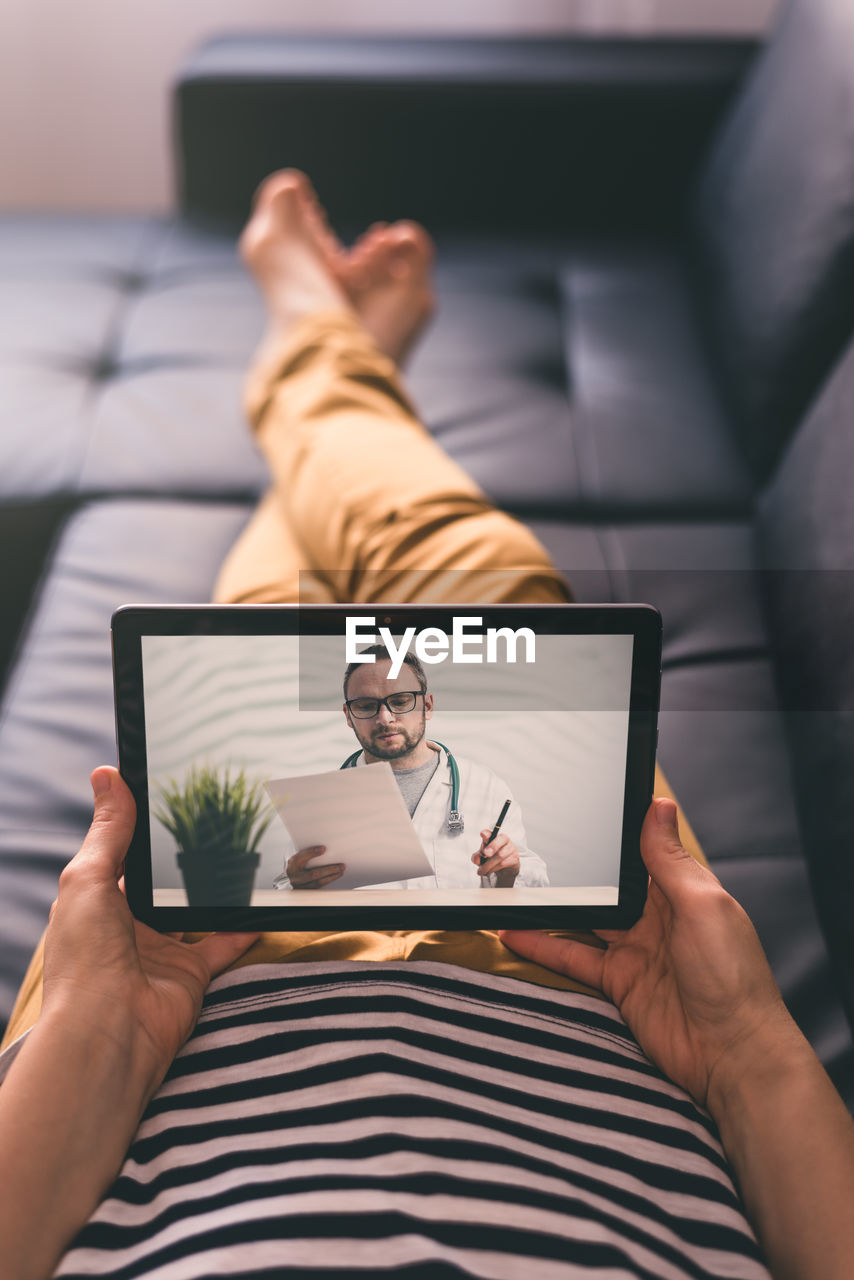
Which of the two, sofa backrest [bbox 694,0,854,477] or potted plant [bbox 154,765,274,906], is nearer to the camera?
potted plant [bbox 154,765,274,906]

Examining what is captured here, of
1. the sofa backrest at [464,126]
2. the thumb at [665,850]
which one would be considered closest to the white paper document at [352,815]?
the thumb at [665,850]

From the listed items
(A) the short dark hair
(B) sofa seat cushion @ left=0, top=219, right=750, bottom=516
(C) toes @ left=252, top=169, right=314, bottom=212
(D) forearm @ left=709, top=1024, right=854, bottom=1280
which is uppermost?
(C) toes @ left=252, top=169, right=314, bottom=212

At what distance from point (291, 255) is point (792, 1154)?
1.06m

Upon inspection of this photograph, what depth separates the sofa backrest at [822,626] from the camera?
0.67 m

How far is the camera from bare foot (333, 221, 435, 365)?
3.83 ft

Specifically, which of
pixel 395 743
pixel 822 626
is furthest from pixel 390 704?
pixel 822 626

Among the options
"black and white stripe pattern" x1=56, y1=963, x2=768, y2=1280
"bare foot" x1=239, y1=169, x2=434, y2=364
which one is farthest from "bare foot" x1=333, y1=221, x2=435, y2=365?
"black and white stripe pattern" x1=56, y1=963, x2=768, y2=1280

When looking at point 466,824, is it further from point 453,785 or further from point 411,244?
point 411,244

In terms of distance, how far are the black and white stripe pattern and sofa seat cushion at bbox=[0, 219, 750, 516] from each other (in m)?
0.58

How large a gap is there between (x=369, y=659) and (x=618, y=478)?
1.78ft

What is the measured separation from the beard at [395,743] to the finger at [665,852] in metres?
0.13

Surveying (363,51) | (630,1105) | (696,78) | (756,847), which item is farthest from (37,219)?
(630,1105)

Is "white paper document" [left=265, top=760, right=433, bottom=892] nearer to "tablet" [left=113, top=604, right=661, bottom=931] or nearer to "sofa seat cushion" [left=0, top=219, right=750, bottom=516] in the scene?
"tablet" [left=113, top=604, right=661, bottom=931]

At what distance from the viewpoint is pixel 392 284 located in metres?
1.21
